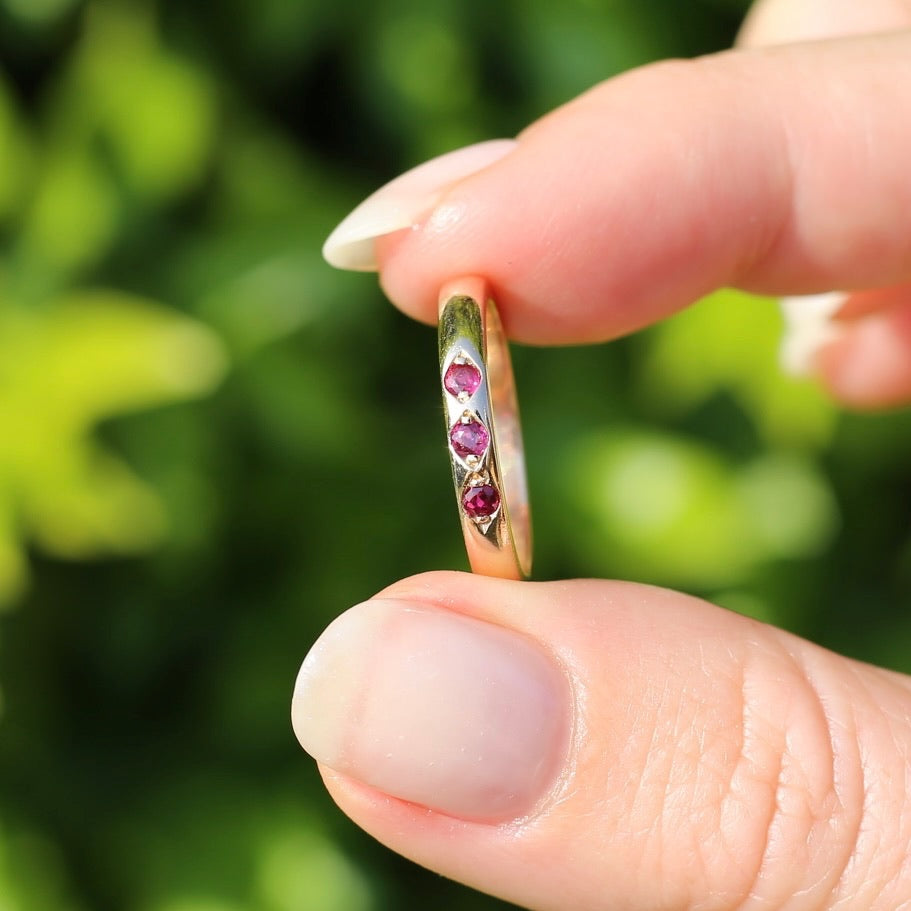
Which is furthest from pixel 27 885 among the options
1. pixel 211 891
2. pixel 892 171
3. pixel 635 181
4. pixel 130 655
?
pixel 892 171

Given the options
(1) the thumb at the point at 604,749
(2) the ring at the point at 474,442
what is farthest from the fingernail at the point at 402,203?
(1) the thumb at the point at 604,749

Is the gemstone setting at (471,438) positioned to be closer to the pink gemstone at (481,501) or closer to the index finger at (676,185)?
the pink gemstone at (481,501)

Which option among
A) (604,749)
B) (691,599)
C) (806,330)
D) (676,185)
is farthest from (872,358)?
(604,749)

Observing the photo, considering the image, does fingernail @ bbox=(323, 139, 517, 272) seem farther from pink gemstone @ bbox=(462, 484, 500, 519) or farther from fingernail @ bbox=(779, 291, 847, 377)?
fingernail @ bbox=(779, 291, 847, 377)

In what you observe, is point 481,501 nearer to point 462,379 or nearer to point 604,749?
point 462,379

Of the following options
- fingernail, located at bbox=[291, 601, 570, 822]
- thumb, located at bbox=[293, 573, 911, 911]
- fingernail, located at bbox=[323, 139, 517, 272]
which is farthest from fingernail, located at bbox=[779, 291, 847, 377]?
fingernail, located at bbox=[291, 601, 570, 822]

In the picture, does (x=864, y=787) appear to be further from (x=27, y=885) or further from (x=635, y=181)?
(x=27, y=885)
